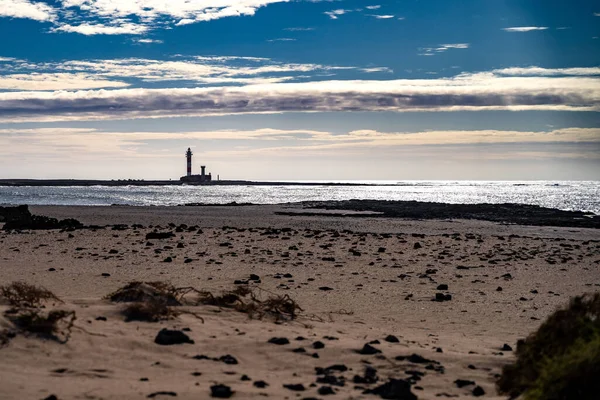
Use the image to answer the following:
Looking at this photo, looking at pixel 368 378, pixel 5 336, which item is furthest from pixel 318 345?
pixel 5 336

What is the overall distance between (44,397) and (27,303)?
10.5 feet

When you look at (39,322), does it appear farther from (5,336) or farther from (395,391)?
(395,391)

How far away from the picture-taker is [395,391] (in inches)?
233

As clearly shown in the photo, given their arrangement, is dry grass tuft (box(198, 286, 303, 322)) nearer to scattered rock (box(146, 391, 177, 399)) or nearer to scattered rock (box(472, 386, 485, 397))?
scattered rock (box(146, 391, 177, 399))

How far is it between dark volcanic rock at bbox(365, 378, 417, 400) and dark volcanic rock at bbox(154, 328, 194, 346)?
8.06 feet

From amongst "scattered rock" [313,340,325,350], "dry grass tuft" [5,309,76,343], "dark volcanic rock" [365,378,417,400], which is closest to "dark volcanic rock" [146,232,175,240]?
"dry grass tuft" [5,309,76,343]

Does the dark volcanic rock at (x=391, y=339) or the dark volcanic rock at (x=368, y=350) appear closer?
the dark volcanic rock at (x=368, y=350)

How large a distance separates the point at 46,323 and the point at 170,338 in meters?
1.42

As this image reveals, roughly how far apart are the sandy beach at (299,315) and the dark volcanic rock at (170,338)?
0.10m

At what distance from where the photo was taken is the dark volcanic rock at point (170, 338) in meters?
7.29

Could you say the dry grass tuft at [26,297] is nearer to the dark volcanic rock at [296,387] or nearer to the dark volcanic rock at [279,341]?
the dark volcanic rock at [279,341]

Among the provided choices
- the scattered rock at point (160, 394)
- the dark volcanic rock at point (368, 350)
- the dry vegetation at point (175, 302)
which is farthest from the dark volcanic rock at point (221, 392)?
the dry vegetation at point (175, 302)

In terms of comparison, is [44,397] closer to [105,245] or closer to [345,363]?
[345,363]

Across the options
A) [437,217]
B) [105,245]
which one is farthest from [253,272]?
[437,217]
